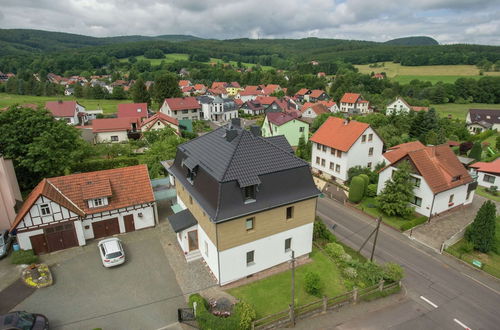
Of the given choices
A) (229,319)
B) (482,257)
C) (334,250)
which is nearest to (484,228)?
(482,257)

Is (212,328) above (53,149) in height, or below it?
below

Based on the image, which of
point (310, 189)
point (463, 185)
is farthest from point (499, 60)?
point (310, 189)

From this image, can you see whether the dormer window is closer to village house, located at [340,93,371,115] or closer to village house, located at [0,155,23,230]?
village house, located at [0,155,23,230]

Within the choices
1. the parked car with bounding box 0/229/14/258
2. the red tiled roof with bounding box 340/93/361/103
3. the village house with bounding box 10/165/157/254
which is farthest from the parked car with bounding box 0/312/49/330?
the red tiled roof with bounding box 340/93/361/103

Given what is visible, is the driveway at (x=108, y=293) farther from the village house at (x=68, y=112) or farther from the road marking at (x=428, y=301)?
the village house at (x=68, y=112)

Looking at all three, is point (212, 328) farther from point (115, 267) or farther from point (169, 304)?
point (115, 267)

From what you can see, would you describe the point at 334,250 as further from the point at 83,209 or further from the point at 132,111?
the point at 132,111
